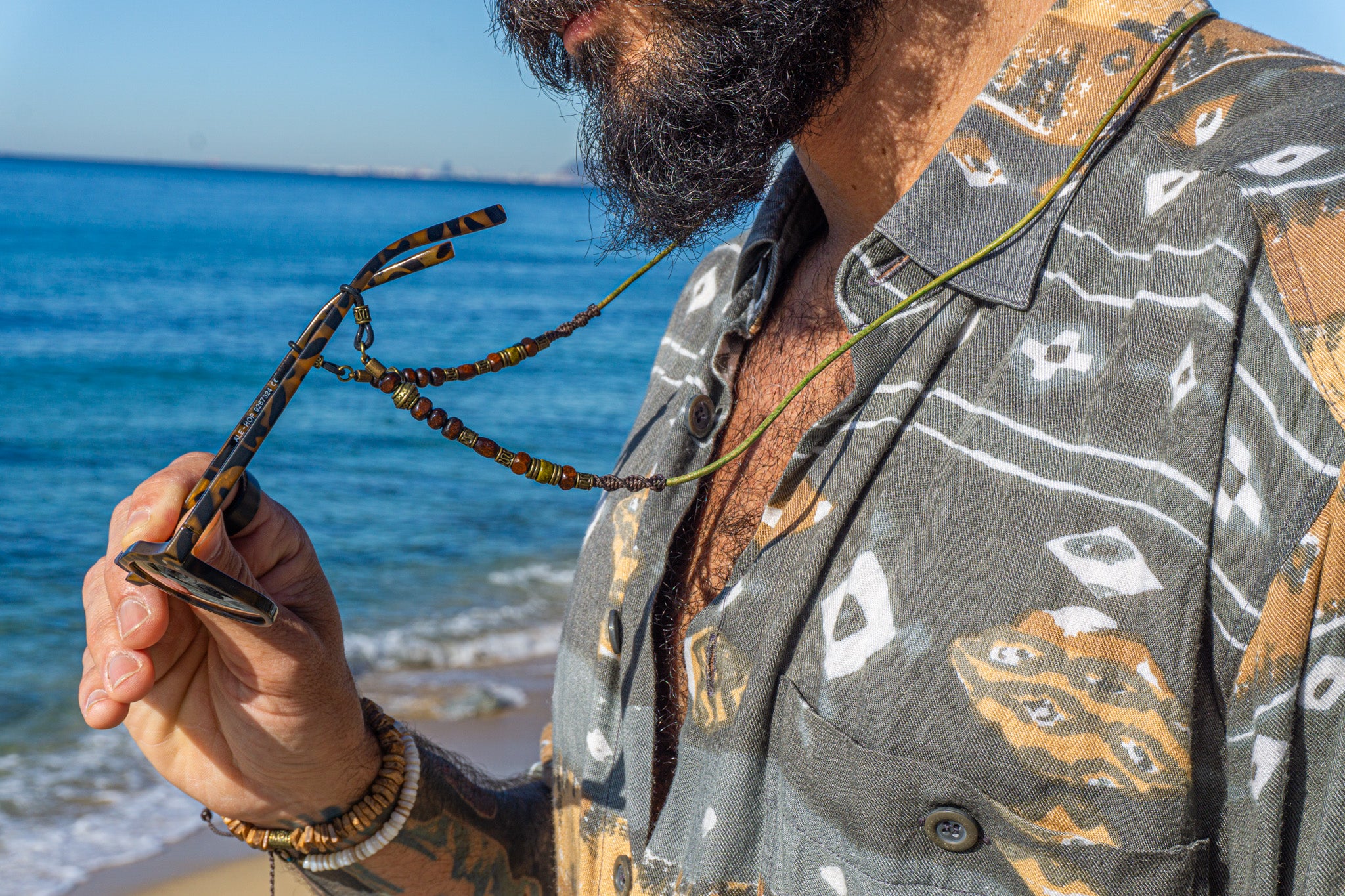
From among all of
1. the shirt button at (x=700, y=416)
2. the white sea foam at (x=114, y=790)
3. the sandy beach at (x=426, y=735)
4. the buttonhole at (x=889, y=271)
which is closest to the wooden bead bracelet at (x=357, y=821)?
the shirt button at (x=700, y=416)

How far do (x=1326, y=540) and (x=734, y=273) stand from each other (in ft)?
3.53


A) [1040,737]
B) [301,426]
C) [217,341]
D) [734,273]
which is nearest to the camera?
[1040,737]

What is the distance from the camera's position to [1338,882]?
858 millimetres

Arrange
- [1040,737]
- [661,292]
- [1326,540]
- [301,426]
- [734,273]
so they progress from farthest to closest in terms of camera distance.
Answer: [661,292] → [301,426] → [734,273] → [1040,737] → [1326,540]

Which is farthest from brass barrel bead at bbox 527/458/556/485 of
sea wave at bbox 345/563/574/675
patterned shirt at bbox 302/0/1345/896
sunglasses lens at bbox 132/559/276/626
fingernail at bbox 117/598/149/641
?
sea wave at bbox 345/563/574/675

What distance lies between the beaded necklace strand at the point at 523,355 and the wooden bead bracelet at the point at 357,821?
0.50 metres

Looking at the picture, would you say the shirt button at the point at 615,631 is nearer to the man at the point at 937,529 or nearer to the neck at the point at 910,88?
the man at the point at 937,529

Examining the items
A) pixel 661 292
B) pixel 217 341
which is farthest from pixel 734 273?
pixel 661 292

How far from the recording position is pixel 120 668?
1105 millimetres

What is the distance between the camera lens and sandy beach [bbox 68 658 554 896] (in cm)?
432

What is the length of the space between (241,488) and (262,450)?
1209cm

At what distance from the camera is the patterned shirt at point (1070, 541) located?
0.89m

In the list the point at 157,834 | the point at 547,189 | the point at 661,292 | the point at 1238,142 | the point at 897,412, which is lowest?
the point at 547,189

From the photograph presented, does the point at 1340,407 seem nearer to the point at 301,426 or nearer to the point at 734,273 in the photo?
the point at 734,273
